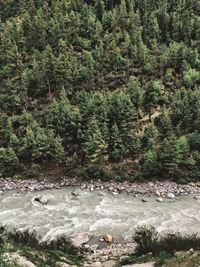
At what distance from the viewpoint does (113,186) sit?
33.4m

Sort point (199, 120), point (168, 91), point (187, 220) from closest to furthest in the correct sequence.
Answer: point (187, 220) < point (199, 120) < point (168, 91)

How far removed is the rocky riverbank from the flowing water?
4.39ft

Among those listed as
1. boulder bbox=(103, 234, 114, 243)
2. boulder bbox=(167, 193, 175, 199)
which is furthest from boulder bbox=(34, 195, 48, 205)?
boulder bbox=(167, 193, 175, 199)

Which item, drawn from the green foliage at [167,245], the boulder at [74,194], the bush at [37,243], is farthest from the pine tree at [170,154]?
the bush at [37,243]

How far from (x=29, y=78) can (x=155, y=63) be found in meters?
35.6

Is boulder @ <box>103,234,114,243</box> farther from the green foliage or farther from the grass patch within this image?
the green foliage

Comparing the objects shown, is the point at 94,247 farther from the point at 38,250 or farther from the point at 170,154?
the point at 170,154

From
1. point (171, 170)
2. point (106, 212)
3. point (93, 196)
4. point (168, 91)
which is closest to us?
point (106, 212)

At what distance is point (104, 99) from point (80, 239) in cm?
2772

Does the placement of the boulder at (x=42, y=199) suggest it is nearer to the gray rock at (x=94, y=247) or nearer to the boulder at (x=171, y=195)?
the gray rock at (x=94, y=247)

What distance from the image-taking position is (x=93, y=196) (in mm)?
31234

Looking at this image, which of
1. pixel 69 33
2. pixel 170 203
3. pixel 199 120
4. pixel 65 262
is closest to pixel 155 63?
pixel 199 120

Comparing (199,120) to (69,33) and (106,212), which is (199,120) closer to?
(106,212)

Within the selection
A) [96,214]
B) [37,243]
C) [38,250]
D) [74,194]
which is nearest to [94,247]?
[96,214]
